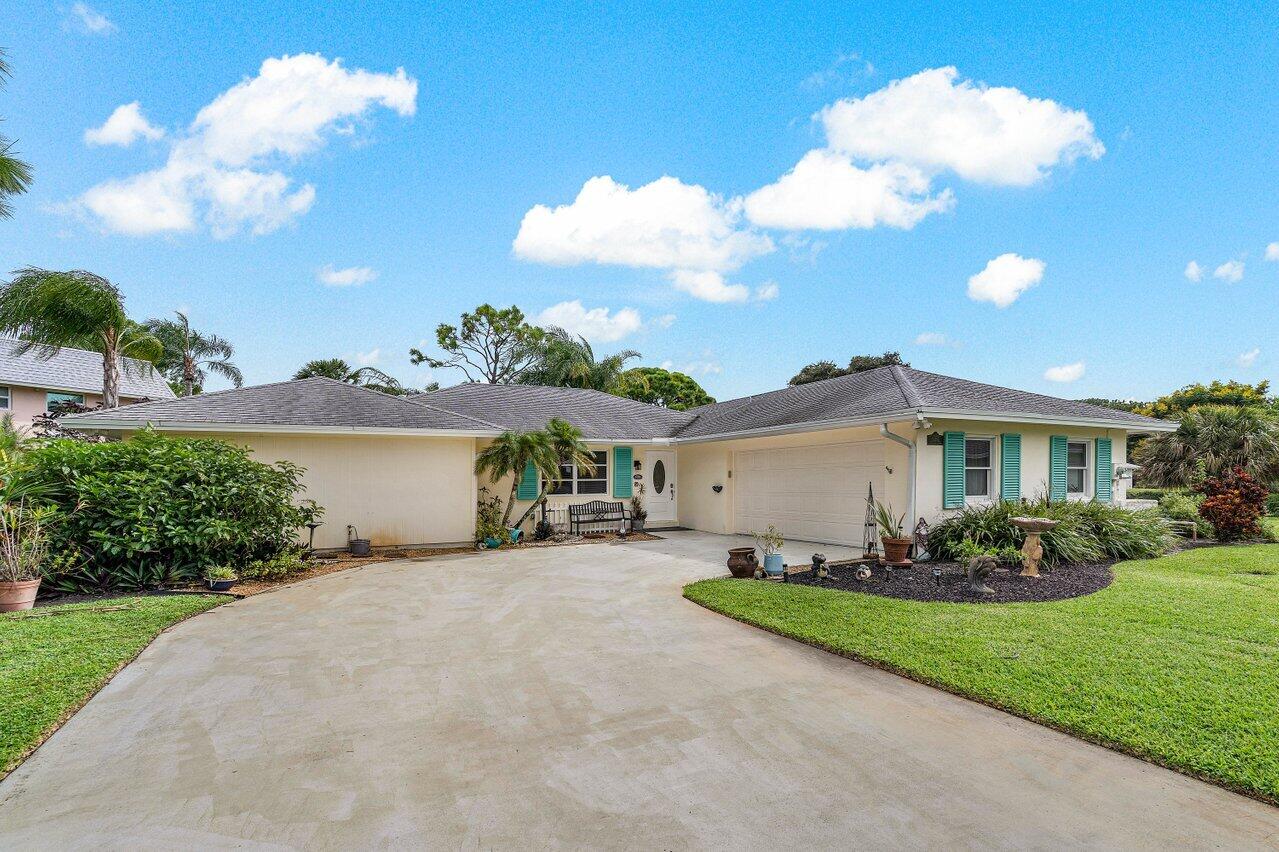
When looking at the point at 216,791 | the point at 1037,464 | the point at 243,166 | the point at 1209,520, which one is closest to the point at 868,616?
the point at 216,791

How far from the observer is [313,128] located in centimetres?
1161

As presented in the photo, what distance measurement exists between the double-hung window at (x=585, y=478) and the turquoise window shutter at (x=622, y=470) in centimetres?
22

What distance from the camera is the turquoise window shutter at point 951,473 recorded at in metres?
10.5

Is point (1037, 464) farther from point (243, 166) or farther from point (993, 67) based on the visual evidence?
point (243, 166)

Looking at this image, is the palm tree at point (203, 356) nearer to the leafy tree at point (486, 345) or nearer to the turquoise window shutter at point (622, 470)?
the leafy tree at point (486, 345)

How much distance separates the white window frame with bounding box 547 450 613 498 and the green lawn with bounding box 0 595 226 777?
7933 millimetres

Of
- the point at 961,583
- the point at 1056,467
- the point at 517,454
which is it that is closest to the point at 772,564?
the point at 961,583

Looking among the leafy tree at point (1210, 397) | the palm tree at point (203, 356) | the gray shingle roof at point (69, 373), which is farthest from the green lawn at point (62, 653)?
the leafy tree at point (1210, 397)

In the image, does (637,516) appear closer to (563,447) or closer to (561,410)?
(563,447)

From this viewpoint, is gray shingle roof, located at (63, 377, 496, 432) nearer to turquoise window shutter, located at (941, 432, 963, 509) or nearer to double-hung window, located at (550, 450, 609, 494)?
double-hung window, located at (550, 450, 609, 494)

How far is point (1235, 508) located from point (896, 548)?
28.5ft

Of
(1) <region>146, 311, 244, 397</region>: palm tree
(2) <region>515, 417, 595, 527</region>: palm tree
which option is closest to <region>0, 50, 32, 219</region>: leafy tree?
(2) <region>515, 417, 595, 527</region>: palm tree

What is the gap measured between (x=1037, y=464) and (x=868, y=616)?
7.96 metres

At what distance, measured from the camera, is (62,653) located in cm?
493
